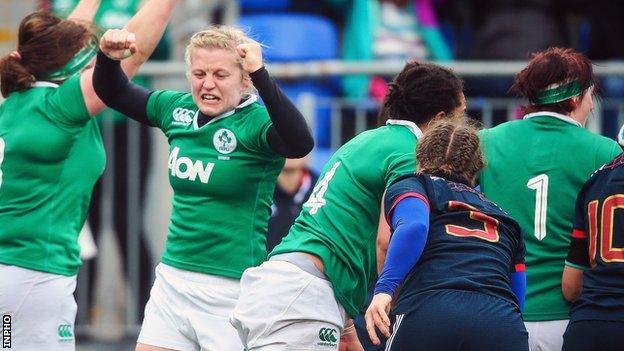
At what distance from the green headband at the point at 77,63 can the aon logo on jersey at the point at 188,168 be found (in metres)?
0.86

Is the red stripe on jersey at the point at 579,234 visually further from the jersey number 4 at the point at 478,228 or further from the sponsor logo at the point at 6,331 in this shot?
the sponsor logo at the point at 6,331

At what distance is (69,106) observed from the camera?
6488 mm

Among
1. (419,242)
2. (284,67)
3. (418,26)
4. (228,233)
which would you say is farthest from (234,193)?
(418,26)

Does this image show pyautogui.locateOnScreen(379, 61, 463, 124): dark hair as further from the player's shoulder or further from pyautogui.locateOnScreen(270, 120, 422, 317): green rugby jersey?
the player's shoulder

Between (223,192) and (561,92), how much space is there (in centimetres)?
147

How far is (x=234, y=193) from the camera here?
604cm

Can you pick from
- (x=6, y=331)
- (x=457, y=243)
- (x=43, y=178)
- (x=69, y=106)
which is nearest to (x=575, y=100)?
(x=457, y=243)

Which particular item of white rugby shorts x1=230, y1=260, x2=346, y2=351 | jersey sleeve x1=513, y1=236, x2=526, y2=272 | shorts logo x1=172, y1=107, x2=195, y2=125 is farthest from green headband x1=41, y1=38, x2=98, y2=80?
jersey sleeve x1=513, y1=236, x2=526, y2=272

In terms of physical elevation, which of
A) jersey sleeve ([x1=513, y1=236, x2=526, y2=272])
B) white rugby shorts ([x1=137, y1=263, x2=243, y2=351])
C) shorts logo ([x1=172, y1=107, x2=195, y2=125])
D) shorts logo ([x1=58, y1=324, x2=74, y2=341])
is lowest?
shorts logo ([x1=58, y1=324, x2=74, y2=341])

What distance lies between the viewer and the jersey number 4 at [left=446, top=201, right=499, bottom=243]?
530 cm

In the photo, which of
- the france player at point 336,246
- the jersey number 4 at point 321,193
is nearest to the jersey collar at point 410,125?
the france player at point 336,246

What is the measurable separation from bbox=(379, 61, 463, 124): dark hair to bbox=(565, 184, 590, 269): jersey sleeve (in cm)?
63

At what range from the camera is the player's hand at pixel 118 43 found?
6102 millimetres

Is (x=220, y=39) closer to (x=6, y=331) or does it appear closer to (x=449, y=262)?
(x=449, y=262)
